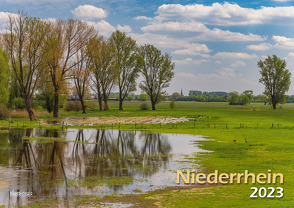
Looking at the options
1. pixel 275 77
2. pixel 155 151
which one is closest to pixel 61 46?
pixel 155 151

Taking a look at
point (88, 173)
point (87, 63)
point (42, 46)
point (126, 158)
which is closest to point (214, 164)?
point (126, 158)

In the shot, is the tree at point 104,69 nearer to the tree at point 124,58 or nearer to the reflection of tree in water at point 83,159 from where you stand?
the tree at point 124,58

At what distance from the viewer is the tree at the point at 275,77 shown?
119050 millimetres

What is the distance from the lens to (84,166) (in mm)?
20359

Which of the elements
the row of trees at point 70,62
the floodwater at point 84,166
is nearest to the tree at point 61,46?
the row of trees at point 70,62

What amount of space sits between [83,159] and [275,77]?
10965 centimetres

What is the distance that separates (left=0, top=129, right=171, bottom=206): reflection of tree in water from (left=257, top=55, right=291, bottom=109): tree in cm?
9757

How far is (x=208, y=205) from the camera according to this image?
505 inches

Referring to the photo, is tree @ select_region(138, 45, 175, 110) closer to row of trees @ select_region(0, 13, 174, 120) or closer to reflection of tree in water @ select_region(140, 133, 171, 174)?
row of trees @ select_region(0, 13, 174, 120)

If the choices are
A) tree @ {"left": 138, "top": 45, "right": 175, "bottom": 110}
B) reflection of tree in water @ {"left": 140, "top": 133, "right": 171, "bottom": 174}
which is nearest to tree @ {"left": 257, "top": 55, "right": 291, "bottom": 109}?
tree @ {"left": 138, "top": 45, "right": 175, "bottom": 110}

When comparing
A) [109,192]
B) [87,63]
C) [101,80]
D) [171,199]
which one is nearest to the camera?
[171,199]

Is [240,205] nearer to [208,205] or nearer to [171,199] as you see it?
[208,205]

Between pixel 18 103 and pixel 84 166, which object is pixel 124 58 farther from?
pixel 84 166

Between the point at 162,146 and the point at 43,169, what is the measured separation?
40.6ft
